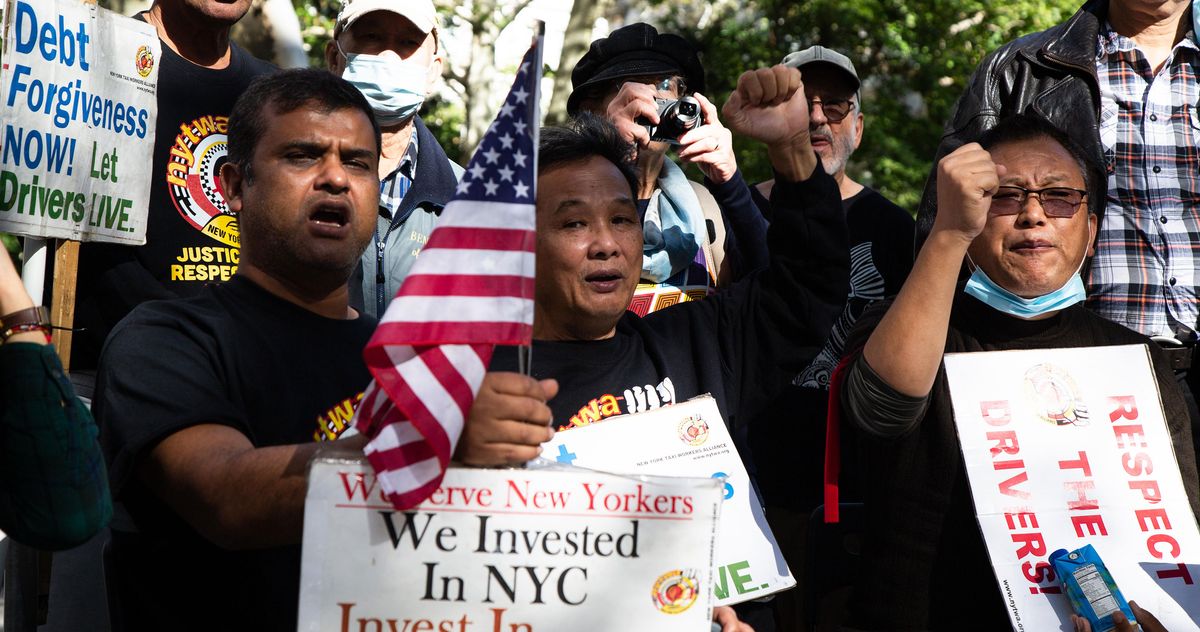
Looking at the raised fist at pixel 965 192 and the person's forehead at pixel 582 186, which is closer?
the raised fist at pixel 965 192

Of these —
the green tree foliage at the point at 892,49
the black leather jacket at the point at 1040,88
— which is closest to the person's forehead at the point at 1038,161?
the black leather jacket at the point at 1040,88

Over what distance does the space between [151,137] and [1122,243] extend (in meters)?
3.06

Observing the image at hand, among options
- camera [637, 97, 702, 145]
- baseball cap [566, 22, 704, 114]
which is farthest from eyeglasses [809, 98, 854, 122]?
camera [637, 97, 702, 145]

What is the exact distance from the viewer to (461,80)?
45.3ft

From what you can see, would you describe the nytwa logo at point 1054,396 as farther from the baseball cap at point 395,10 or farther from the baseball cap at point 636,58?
the baseball cap at point 395,10

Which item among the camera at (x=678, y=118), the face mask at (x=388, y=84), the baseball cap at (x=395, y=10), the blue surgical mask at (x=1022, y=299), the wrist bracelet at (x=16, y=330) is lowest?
the wrist bracelet at (x=16, y=330)

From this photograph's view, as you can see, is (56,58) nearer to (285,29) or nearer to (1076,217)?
Answer: (1076,217)

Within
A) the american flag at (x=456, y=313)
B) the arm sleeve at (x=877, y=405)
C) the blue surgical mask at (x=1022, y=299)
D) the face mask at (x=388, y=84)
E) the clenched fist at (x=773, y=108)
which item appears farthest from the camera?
the face mask at (x=388, y=84)

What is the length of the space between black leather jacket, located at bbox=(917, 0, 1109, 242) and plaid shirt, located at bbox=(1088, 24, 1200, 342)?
0.33ft

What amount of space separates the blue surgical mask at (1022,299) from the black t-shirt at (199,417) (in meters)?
1.77

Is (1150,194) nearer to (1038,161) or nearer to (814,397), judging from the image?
(1038,161)

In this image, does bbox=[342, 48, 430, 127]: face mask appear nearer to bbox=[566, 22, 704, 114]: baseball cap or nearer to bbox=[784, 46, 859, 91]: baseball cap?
bbox=[566, 22, 704, 114]: baseball cap

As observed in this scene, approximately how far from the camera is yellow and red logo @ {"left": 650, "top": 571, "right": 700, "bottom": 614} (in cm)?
235

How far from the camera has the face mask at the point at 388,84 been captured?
4.62 m
